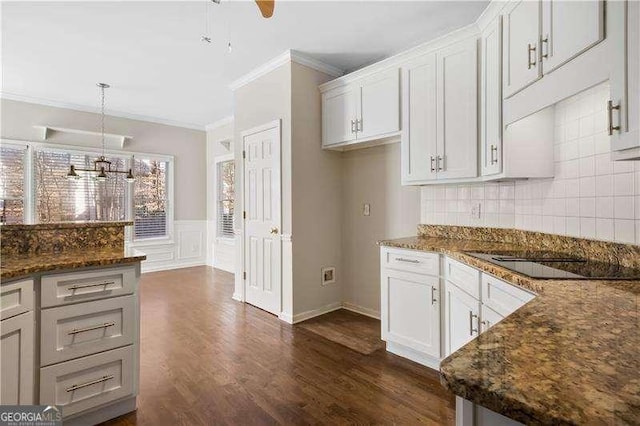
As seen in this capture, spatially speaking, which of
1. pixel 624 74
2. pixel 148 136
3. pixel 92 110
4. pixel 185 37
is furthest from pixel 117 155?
pixel 624 74

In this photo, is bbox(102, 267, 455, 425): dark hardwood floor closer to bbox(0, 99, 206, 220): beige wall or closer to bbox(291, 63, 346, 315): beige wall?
bbox(291, 63, 346, 315): beige wall

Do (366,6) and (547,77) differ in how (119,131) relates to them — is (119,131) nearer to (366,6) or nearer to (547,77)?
(366,6)

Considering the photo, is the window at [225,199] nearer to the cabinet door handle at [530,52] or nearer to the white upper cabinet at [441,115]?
the white upper cabinet at [441,115]

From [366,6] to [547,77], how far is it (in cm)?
158

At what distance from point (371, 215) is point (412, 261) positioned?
121 cm

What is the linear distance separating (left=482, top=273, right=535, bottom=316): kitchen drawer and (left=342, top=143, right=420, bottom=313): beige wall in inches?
58.0

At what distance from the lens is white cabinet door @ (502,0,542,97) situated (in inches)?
69.6

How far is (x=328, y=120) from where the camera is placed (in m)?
3.61

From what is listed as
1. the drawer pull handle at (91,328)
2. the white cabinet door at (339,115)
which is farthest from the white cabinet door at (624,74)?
the drawer pull handle at (91,328)

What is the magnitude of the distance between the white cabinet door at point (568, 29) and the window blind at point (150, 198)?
6.08 metres

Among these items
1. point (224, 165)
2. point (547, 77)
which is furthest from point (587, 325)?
point (224, 165)

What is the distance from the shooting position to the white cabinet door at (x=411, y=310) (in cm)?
238

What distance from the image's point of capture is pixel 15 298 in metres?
1.47

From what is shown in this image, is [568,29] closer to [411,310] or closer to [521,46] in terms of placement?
[521,46]
